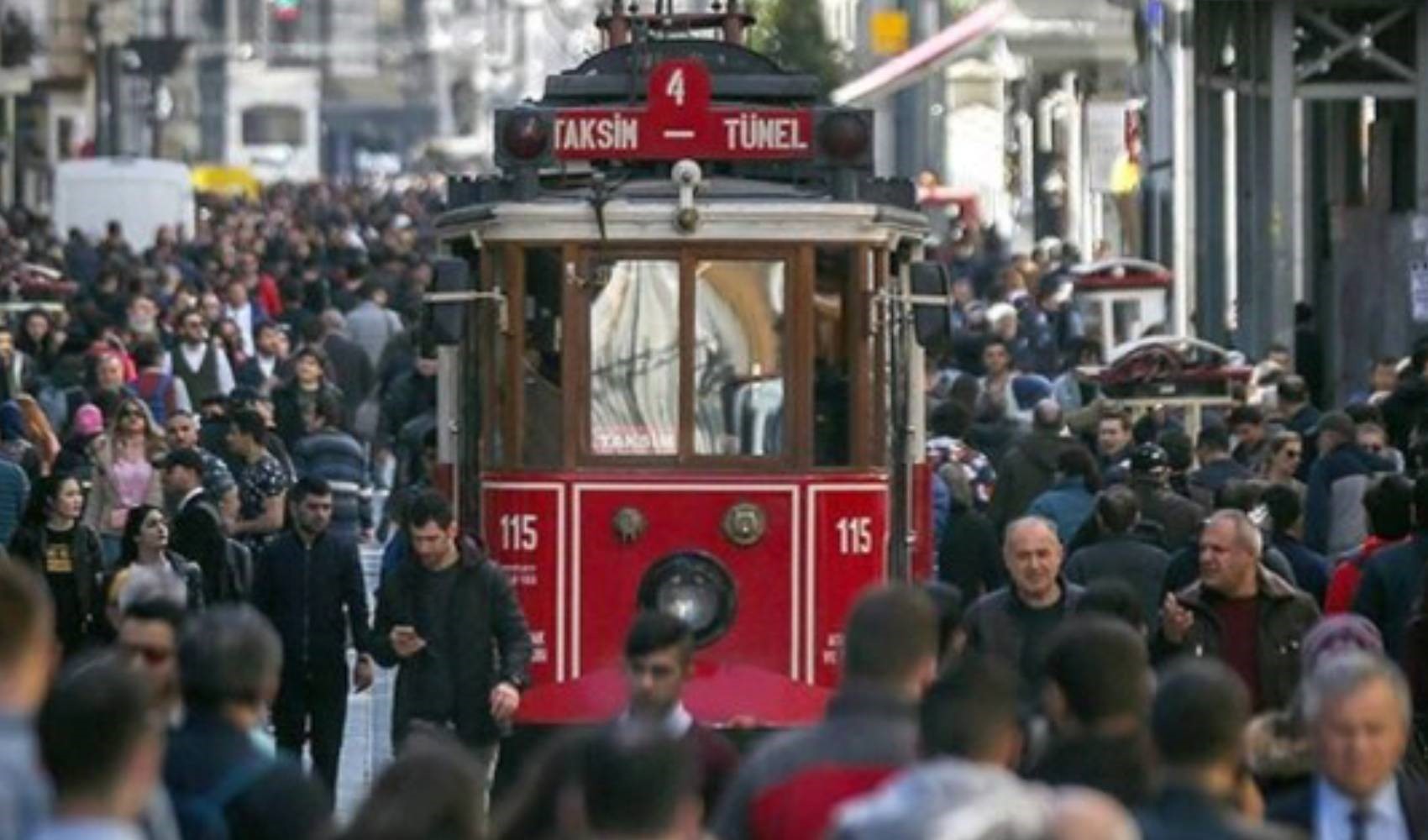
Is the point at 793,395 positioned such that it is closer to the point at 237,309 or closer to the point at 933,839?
the point at 933,839

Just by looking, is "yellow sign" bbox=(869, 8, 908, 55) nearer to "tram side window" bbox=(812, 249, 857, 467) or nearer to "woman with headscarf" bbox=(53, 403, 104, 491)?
"woman with headscarf" bbox=(53, 403, 104, 491)

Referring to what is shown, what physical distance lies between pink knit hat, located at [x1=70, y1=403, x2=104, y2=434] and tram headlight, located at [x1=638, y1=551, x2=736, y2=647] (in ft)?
20.7

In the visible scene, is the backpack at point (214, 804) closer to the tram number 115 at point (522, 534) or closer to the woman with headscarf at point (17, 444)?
the tram number 115 at point (522, 534)

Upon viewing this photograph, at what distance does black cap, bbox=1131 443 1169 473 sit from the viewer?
2081 centimetres

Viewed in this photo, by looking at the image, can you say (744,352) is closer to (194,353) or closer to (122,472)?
(122,472)

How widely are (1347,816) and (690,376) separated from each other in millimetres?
8257

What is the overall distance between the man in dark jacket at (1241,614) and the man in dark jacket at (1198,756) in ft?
19.2

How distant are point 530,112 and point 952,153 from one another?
175 ft

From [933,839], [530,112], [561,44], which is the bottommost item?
[933,839]

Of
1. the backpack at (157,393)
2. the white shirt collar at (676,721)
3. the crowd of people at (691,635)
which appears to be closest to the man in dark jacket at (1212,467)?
the crowd of people at (691,635)

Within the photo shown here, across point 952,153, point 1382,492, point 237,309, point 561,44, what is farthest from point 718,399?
point 561,44

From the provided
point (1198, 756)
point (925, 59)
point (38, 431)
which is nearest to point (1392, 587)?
point (1198, 756)

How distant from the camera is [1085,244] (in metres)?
51.4

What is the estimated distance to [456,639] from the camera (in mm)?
17953
